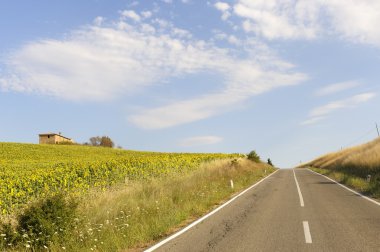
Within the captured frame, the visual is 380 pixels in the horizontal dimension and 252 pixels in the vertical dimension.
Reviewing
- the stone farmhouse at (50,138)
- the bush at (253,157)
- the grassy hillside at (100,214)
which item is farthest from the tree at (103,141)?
the grassy hillside at (100,214)

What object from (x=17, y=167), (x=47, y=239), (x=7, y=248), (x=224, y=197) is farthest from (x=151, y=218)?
(x=17, y=167)

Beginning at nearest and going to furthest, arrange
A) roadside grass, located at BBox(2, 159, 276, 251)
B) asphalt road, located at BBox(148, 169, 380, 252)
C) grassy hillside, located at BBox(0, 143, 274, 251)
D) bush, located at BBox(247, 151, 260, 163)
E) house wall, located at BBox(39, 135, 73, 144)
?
asphalt road, located at BBox(148, 169, 380, 252) < roadside grass, located at BBox(2, 159, 276, 251) < grassy hillside, located at BBox(0, 143, 274, 251) < bush, located at BBox(247, 151, 260, 163) < house wall, located at BBox(39, 135, 73, 144)

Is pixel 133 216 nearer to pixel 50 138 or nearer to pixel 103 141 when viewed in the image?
pixel 50 138

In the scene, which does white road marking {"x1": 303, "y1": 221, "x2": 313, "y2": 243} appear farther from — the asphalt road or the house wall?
the house wall

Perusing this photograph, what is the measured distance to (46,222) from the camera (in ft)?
29.2

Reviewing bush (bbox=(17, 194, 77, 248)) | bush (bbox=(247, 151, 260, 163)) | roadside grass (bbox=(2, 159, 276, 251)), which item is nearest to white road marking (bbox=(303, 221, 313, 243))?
roadside grass (bbox=(2, 159, 276, 251))

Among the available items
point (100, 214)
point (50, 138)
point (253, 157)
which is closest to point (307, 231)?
point (100, 214)

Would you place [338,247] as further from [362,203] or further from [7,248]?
[362,203]

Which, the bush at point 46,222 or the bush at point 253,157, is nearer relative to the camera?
the bush at point 46,222

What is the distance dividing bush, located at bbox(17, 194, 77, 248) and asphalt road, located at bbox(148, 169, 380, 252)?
277cm

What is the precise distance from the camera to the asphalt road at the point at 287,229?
7996 mm

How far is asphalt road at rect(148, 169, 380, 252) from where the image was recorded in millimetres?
7996

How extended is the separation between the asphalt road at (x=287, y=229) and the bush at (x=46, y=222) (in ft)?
9.09

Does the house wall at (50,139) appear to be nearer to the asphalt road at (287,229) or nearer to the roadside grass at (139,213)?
the roadside grass at (139,213)
